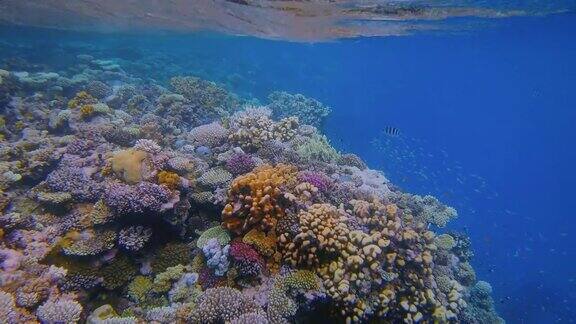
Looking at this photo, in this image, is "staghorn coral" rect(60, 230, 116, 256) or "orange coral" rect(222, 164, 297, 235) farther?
"orange coral" rect(222, 164, 297, 235)

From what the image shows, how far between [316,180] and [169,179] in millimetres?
3144

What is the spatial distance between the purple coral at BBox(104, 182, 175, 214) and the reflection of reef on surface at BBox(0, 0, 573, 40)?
1560cm

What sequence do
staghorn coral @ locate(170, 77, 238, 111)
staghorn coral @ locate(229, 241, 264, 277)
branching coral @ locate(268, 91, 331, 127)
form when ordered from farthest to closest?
1. branching coral @ locate(268, 91, 331, 127)
2. staghorn coral @ locate(170, 77, 238, 111)
3. staghorn coral @ locate(229, 241, 264, 277)

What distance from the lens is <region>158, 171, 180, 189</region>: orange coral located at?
730cm

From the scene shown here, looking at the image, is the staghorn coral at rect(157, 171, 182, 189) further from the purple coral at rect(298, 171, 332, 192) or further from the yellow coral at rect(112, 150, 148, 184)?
the purple coral at rect(298, 171, 332, 192)

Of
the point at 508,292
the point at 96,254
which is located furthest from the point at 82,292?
the point at 508,292

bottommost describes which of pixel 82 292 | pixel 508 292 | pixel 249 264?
pixel 508 292

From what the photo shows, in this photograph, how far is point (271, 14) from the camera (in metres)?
22.6

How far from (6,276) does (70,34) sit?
48412 millimetres

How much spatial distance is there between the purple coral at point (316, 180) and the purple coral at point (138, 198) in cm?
284

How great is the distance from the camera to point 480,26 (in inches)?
1054

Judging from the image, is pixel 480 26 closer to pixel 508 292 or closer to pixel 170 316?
pixel 508 292

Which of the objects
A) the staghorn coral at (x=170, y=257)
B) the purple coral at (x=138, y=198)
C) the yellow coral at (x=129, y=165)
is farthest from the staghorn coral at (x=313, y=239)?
the yellow coral at (x=129, y=165)

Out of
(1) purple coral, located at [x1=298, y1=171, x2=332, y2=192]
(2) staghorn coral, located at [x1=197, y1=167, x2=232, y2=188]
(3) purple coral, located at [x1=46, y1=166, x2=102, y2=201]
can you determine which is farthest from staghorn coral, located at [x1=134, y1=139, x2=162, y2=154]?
(1) purple coral, located at [x1=298, y1=171, x2=332, y2=192]
